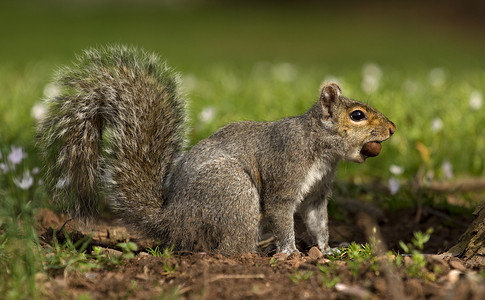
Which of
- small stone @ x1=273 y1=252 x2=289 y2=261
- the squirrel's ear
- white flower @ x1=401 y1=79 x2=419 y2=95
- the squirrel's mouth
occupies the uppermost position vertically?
white flower @ x1=401 y1=79 x2=419 y2=95

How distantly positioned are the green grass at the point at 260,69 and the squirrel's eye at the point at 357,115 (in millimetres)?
1161

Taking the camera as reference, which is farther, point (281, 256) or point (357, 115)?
point (357, 115)

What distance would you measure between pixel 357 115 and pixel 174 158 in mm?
1150

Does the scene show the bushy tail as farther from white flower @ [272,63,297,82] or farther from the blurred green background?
white flower @ [272,63,297,82]

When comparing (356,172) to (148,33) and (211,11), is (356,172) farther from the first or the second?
(211,11)

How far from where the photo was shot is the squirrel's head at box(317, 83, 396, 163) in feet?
11.9

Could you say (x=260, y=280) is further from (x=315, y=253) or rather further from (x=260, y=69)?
(x=260, y=69)

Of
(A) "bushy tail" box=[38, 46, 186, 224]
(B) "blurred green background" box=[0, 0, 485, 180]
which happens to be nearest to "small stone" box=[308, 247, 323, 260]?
(A) "bushy tail" box=[38, 46, 186, 224]

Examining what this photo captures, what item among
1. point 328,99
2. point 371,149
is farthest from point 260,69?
point 371,149

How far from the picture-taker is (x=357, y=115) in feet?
12.0

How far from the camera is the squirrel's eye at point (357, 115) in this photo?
3.65 m

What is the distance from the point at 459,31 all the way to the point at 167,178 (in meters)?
18.7

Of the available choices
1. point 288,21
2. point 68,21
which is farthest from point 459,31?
point 68,21

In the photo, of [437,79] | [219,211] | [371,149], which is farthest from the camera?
[437,79]
